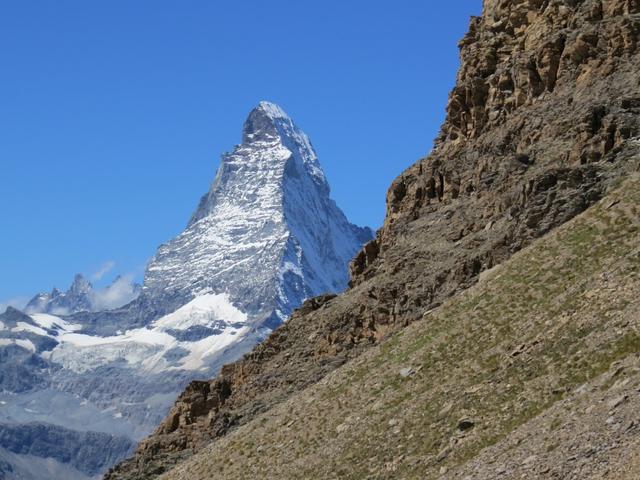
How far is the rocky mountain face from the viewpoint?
92.4 m

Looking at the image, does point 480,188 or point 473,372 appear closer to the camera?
point 473,372

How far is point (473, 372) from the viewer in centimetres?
7094

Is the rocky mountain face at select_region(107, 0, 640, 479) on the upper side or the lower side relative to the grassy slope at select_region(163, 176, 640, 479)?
upper

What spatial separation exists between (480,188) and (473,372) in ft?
112

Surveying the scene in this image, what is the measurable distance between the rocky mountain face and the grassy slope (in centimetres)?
565

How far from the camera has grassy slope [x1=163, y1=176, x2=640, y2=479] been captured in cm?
6262

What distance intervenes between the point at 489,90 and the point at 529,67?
5.42m

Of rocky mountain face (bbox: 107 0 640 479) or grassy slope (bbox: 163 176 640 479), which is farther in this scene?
rocky mountain face (bbox: 107 0 640 479)

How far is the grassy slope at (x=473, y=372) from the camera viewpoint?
205 feet

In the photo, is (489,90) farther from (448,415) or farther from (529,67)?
(448,415)

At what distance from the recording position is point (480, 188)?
102750 mm

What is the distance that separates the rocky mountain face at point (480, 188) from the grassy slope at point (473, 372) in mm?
5654

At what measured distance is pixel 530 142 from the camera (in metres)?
102

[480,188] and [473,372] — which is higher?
[480,188]
